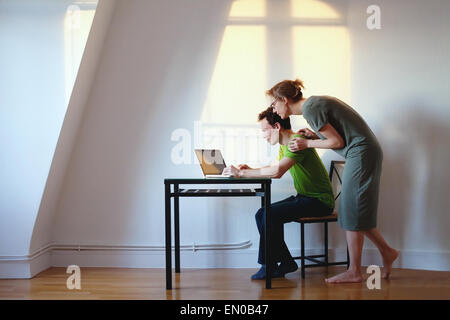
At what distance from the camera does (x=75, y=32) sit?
293 cm

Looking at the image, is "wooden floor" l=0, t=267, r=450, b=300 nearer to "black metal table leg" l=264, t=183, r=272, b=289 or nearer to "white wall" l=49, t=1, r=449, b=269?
"black metal table leg" l=264, t=183, r=272, b=289

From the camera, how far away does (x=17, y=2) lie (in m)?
2.91

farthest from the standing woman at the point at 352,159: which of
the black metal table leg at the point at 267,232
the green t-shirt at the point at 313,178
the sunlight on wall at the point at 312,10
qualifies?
the sunlight on wall at the point at 312,10

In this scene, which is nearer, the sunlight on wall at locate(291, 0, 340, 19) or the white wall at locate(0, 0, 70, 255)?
the white wall at locate(0, 0, 70, 255)

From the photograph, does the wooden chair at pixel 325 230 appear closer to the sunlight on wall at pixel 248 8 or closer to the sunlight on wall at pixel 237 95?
the sunlight on wall at pixel 237 95

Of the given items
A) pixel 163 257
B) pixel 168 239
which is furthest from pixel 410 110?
pixel 163 257

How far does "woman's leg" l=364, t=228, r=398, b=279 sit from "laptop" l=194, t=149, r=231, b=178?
96cm

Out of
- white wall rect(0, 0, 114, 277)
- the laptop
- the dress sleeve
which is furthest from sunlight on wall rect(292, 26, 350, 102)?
white wall rect(0, 0, 114, 277)

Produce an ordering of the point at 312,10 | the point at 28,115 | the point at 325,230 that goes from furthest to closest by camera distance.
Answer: the point at 312,10
the point at 325,230
the point at 28,115

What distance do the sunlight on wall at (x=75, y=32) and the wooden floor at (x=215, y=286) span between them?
1.35 metres

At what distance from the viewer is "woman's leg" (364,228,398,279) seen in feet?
9.15

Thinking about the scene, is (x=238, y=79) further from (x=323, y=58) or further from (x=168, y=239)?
(x=168, y=239)

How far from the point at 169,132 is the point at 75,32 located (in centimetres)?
93
